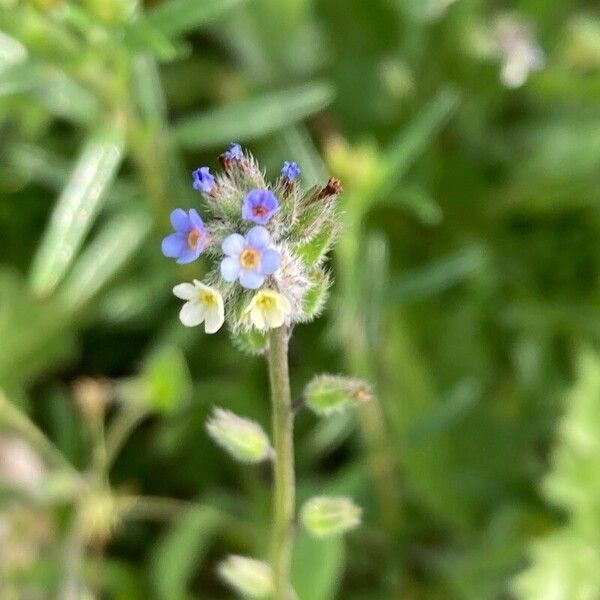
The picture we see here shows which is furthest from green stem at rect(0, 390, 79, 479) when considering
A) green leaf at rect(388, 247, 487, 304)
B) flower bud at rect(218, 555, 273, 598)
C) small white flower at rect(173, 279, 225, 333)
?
small white flower at rect(173, 279, 225, 333)

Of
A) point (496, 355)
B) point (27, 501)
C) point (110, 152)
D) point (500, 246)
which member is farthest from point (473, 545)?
point (110, 152)

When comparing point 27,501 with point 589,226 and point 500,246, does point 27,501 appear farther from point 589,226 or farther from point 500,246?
point 589,226

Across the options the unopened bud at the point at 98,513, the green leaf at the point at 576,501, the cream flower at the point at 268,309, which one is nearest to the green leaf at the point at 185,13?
the cream flower at the point at 268,309

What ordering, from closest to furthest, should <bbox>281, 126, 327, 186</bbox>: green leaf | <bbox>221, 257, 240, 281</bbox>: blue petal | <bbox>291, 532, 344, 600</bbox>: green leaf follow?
<bbox>221, 257, 240, 281</bbox>: blue petal < <bbox>291, 532, 344, 600</bbox>: green leaf < <bbox>281, 126, 327, 186</bbox>: green leaf

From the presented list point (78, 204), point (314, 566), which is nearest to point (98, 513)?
point (314, 566)

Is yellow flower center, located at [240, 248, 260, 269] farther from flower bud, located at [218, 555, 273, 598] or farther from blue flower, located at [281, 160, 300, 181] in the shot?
flower bud, located at [218, 555, 273, 598]
